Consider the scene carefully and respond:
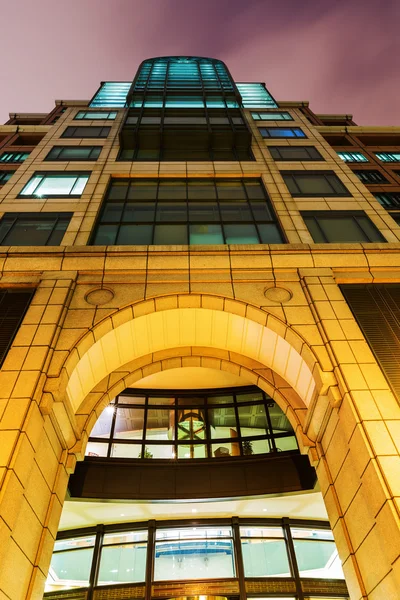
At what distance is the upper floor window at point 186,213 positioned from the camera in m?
14.5

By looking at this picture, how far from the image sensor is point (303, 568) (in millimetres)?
14703

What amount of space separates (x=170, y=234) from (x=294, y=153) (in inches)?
405

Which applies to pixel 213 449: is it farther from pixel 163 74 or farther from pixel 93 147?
pixel 163 74

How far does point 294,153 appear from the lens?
2080 cm

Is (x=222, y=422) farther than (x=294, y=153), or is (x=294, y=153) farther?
(x=294, y=153)

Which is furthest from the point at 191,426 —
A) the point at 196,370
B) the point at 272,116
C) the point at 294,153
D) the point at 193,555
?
the point at 272,116

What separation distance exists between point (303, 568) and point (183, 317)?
36.6ft

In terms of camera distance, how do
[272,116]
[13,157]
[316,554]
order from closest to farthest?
[316,554]
[13,157]
[272,116]

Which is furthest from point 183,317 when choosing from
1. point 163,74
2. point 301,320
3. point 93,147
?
point 163,74

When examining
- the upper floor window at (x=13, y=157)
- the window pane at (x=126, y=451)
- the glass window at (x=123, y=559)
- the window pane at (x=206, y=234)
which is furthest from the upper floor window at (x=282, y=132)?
the glass window at (x=123, y=559)

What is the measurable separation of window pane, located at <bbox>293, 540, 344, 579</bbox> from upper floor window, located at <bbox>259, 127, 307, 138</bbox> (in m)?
21.1

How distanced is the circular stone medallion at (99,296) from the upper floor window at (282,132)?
1683 centimetres

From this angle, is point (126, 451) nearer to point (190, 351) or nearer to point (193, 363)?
point (193, 363)

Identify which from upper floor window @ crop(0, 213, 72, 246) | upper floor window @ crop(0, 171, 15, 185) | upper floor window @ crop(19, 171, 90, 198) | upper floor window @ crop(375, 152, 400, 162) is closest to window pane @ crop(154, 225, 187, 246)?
upper floor window @ crop(0, 213, 72, 246)
